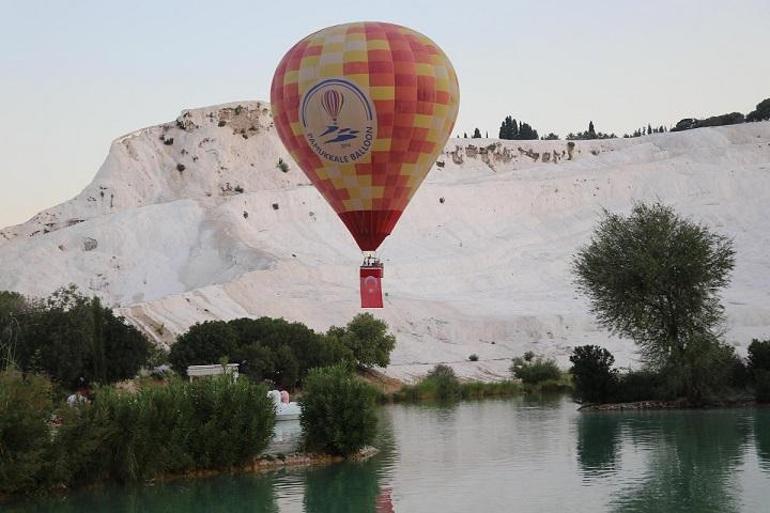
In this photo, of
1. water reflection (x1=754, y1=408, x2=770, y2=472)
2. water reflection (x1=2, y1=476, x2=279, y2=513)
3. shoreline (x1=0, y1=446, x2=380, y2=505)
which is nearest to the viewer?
water reflection (x1=2, y1=476, x2=279, y2=513)

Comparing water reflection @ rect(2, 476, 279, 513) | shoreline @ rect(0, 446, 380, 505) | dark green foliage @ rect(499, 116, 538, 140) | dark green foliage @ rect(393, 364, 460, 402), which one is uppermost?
dark green foliage @ rect(499, 116, 538, 140)

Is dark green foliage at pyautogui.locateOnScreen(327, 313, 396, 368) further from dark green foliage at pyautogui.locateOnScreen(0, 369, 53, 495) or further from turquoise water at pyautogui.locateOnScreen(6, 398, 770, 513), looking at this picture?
dark green foliage at pyautogui.locateOnScreen(0, 369, 53, 495)

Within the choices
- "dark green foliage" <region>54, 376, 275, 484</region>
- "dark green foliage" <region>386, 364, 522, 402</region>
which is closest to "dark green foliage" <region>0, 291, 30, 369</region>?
"dark green foliage" <region>386, 364, 522, 402</region>

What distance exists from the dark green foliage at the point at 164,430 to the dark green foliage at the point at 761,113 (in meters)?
110

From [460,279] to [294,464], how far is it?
5113 cm

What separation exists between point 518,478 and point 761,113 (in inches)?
4353

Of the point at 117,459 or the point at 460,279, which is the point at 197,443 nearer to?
the point at 117,459

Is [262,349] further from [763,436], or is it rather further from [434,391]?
[763,436]

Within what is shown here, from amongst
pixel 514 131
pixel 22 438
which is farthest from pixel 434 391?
pixel 514 131

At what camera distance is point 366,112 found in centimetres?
2944

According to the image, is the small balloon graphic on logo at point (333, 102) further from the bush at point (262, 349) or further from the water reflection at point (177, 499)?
the bush at point (262, 349)

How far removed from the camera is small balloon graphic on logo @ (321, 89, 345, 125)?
29422 millimetres

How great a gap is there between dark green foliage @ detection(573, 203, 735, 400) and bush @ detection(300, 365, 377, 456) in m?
12.4

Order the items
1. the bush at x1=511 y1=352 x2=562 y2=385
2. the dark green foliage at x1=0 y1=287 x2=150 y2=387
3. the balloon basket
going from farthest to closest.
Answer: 1. the bush at x1=511 y1=352 x2=562 y2=385
2. the dark green foliage at x1=0 y1=287 x2=150 y2=387
3. the balloon basket
